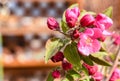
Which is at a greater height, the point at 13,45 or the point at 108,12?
the point at 108,12

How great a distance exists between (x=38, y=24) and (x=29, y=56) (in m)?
0.32

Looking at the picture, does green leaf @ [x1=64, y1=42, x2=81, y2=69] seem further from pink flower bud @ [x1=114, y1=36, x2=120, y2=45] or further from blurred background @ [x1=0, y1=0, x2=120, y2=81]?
blurred background @ [x1=0, y1=0, x2=120, y2=81]

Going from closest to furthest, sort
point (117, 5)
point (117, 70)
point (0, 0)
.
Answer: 1. point (117, 70)
2. point (0, 0)
3. point (117, 5)

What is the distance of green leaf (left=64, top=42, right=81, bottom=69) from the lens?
86cm

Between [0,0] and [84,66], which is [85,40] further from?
[0,0]

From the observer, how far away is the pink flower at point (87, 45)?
2.76 ft

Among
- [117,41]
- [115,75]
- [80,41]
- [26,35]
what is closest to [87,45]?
[80,41]

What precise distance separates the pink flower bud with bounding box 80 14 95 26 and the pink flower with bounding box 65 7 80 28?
1cm

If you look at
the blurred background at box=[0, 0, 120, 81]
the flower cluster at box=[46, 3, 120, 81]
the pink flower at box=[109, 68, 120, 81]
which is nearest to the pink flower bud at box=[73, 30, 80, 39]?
the flower cluster at box=[46, 3, 120, 81]

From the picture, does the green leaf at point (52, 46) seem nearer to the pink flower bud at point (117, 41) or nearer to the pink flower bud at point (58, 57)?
the pink flower bud at point (58, 57)

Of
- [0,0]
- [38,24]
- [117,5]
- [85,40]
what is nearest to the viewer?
[85,40]

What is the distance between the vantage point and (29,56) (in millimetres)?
4277

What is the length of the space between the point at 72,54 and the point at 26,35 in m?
3.73

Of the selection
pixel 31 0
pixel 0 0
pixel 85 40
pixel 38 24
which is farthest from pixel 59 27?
pixel 31 0
